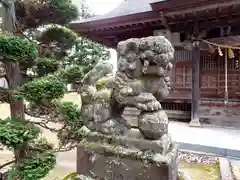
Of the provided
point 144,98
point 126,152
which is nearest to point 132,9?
point 144,98

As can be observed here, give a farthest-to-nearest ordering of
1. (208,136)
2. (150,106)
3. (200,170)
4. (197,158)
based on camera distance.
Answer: (208,136), (197,158), (200,170), (150,106)

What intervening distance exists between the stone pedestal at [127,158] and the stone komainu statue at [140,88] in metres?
0.08

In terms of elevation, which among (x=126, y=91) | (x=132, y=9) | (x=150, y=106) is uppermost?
(x=132, y=9)

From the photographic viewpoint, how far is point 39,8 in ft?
9.16

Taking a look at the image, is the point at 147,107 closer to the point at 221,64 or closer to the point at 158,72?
the point at 158,72

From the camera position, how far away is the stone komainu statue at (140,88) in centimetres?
157

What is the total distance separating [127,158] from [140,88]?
58 centimetres

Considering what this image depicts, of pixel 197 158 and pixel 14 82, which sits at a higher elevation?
pixel 14 82

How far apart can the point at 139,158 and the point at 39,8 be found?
7.76 feet

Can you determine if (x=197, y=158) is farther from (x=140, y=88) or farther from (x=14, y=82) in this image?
(x=14, y=82)

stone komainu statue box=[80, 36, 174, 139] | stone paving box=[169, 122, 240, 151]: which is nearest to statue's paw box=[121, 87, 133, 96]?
stone komainu statue box=[80, 36, 174, 139]

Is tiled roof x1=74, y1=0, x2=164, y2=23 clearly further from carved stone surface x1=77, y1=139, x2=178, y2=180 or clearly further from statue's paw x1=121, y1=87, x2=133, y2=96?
carved stone surface x1=77, y1=139, x2=178, y2=180

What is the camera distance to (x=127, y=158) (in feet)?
5.53

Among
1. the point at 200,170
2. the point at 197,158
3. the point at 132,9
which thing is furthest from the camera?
the point at 132,9
